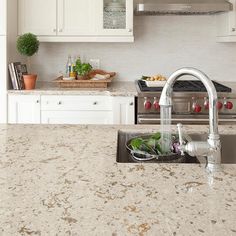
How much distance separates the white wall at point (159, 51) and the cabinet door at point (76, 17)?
1.34 feet

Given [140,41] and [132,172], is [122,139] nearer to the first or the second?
[132,172]

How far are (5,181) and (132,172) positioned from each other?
396mm

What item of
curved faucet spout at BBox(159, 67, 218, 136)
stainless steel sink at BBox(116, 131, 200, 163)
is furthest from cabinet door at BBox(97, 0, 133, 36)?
curved faucet spout at BBox(159, 67, 218, 136)

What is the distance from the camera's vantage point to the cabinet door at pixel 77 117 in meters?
3.61

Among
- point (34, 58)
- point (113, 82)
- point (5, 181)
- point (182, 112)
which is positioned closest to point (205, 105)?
point (182, 112)

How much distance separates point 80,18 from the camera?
379 cm

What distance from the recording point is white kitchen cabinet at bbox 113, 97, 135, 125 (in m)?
3.50

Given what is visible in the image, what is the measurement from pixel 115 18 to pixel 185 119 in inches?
44.4

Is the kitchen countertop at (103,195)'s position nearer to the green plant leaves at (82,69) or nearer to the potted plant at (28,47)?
the potted plant at (28,47)

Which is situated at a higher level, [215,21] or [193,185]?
[215,21]

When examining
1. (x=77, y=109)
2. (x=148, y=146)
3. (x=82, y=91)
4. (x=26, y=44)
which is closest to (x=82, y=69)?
(x=82, y=91)

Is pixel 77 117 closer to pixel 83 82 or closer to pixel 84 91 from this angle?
pixel 84 91

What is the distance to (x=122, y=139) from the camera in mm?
2004

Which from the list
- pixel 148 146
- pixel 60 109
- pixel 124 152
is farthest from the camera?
pixel 60 109
